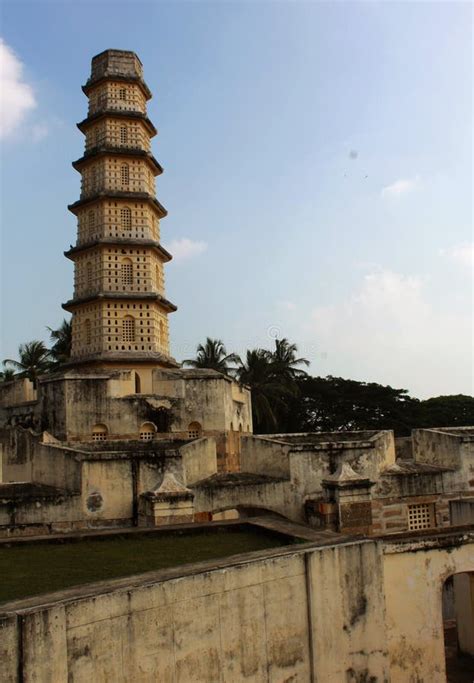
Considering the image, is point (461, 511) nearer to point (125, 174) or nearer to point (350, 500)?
point (350, 500)

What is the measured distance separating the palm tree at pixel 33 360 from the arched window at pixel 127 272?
14791 mm

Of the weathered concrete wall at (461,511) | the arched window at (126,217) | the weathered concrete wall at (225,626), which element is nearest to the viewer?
the weathered concrete wall at (225,626)

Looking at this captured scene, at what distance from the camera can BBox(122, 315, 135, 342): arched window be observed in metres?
25.6

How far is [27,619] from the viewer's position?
6.21 m

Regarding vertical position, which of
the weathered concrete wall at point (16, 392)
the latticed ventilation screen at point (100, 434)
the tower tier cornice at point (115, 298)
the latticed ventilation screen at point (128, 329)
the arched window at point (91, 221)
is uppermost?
the arched window at point (91, 221)

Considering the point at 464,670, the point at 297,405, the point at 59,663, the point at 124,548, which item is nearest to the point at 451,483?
the point at 464,670

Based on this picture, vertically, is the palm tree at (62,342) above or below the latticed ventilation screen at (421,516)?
above

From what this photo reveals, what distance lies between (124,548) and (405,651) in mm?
4514

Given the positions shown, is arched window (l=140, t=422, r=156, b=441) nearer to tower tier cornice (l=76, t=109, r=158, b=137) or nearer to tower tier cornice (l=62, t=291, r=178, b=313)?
tower tier cornice (l=62, t=291, r=178, b=313)

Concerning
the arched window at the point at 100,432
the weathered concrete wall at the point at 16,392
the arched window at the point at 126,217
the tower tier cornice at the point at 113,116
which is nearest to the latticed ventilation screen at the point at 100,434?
the arched window at the point at 100,432

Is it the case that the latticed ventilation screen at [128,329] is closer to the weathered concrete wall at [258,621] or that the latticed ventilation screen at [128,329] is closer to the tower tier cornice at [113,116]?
the tower tier cornice at [113,116]

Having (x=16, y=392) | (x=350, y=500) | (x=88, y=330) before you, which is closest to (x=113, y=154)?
(x=88, y=330)

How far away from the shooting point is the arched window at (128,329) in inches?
1008

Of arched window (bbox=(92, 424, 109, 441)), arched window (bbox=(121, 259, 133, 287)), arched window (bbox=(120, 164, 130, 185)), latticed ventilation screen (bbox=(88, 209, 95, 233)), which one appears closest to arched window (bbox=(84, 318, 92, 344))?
arched window (bbox=(121, 259, 133, 287))
